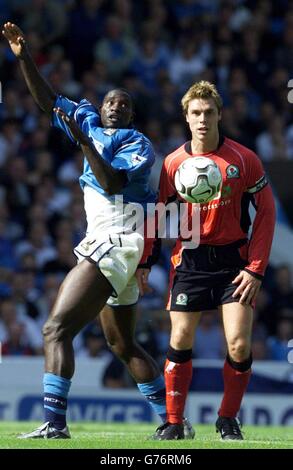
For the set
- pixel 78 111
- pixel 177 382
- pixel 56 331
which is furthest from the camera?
pixel 78 111

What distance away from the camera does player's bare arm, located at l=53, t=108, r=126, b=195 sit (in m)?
7.70

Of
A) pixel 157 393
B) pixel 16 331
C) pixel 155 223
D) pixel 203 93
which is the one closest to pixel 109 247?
pixel 155 223

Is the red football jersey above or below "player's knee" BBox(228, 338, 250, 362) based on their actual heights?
above

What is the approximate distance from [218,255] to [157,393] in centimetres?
123

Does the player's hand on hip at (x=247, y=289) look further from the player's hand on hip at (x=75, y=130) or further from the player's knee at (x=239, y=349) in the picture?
the player's hand on hip at (x=75, y=130)

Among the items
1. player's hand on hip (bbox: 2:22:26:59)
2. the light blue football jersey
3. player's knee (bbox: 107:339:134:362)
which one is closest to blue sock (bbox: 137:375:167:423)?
player's knee (bbox: 107:339:134:362)

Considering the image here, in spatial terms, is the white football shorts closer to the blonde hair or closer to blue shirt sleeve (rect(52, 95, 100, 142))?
blue shirt sleeve (rect(52, 95, 100, 142))

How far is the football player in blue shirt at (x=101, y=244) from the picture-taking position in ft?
25.6

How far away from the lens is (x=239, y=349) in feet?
26.7

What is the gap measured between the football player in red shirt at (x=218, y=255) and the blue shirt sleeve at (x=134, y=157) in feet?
0.99

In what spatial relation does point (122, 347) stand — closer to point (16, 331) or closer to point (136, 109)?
point (16, 331)

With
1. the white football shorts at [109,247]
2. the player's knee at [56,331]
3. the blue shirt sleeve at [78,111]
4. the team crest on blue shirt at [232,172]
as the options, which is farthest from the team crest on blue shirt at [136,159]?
the player's knee at [56,331]
